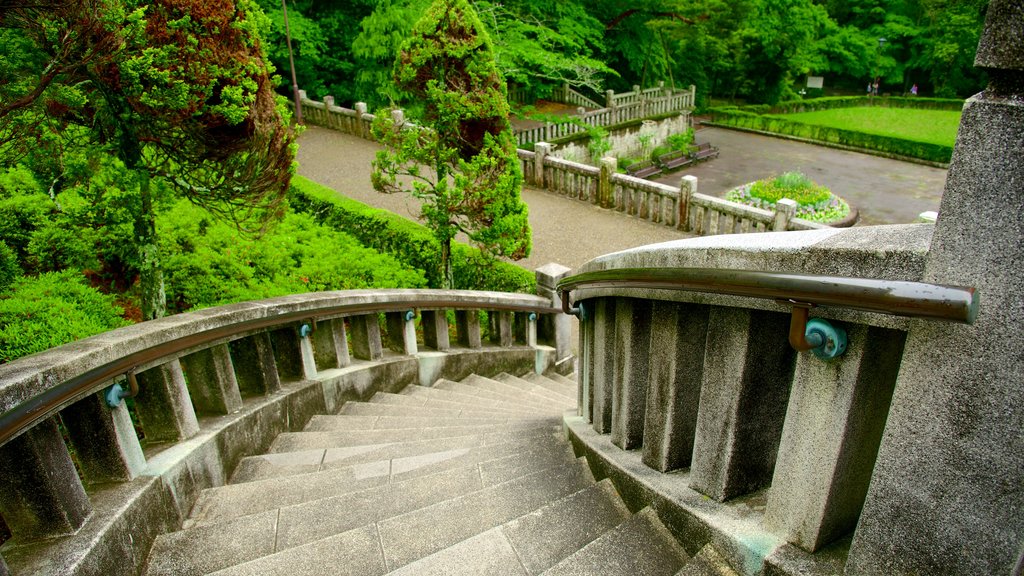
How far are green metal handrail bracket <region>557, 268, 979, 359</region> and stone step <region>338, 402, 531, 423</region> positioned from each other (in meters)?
2.82

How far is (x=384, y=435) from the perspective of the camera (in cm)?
400

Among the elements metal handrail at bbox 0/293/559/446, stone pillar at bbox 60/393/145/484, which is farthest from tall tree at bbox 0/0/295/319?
stone pillar at bbox 60/393/145/484

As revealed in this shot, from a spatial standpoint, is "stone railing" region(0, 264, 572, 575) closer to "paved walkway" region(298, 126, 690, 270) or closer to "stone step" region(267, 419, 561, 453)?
"stone step" region(267, 419, 561, 453)

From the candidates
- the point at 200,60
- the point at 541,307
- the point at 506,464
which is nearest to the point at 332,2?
the point at 541,307

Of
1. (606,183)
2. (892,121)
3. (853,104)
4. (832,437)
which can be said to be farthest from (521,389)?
→ (853,104)

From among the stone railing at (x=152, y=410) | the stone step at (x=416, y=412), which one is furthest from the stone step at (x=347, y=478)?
the stone step at (x=416, y=412)

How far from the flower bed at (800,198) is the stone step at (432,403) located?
417 inches

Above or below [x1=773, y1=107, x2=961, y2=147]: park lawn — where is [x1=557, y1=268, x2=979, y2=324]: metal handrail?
above

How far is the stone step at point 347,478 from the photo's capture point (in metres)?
2.89

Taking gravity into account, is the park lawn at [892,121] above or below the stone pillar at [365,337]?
Answer: below

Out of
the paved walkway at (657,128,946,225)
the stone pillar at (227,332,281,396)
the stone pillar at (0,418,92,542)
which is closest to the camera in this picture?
the stone pillar at (0,418,92,542)

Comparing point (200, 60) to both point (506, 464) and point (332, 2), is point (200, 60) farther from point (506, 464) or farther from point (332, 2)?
point (332, 2)

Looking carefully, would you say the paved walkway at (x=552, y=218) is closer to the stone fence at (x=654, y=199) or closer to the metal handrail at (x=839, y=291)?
the stone fence at (x=654, y=199)

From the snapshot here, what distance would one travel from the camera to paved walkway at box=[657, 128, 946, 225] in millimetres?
18031
